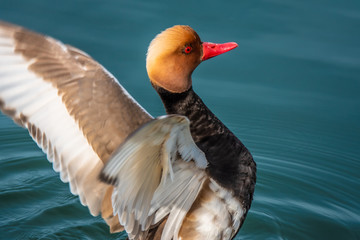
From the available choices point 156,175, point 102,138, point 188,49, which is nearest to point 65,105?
point 102,138

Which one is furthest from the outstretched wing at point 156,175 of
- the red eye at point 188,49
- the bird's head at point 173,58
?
the red eye at point 188,49

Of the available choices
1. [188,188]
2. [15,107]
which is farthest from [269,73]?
[15,107]

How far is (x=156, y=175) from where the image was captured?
2.19 m

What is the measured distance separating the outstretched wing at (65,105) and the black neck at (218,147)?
291 mm

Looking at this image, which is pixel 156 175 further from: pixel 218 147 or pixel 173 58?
pixel 173 58

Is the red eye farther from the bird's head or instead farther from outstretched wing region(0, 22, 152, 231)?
outstretched wing region(0, 22, 152, 231)

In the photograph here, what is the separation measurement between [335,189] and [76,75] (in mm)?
1778

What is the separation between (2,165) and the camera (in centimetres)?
348

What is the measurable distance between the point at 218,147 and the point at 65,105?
690mm

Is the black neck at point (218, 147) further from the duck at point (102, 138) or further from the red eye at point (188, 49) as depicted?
the red eye at point (188, 49)

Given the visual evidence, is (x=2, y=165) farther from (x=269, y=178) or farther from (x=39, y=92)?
(x=269, y=178)

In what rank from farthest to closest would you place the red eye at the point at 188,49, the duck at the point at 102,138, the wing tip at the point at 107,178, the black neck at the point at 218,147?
the red eye at the point at 188,49, the black neck at the point at 218,147, the duck at the point at 102,138, the wing tip at the point at 107,178

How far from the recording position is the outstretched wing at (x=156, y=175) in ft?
6.16

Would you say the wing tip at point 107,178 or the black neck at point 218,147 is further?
the black neck at point 218,147
